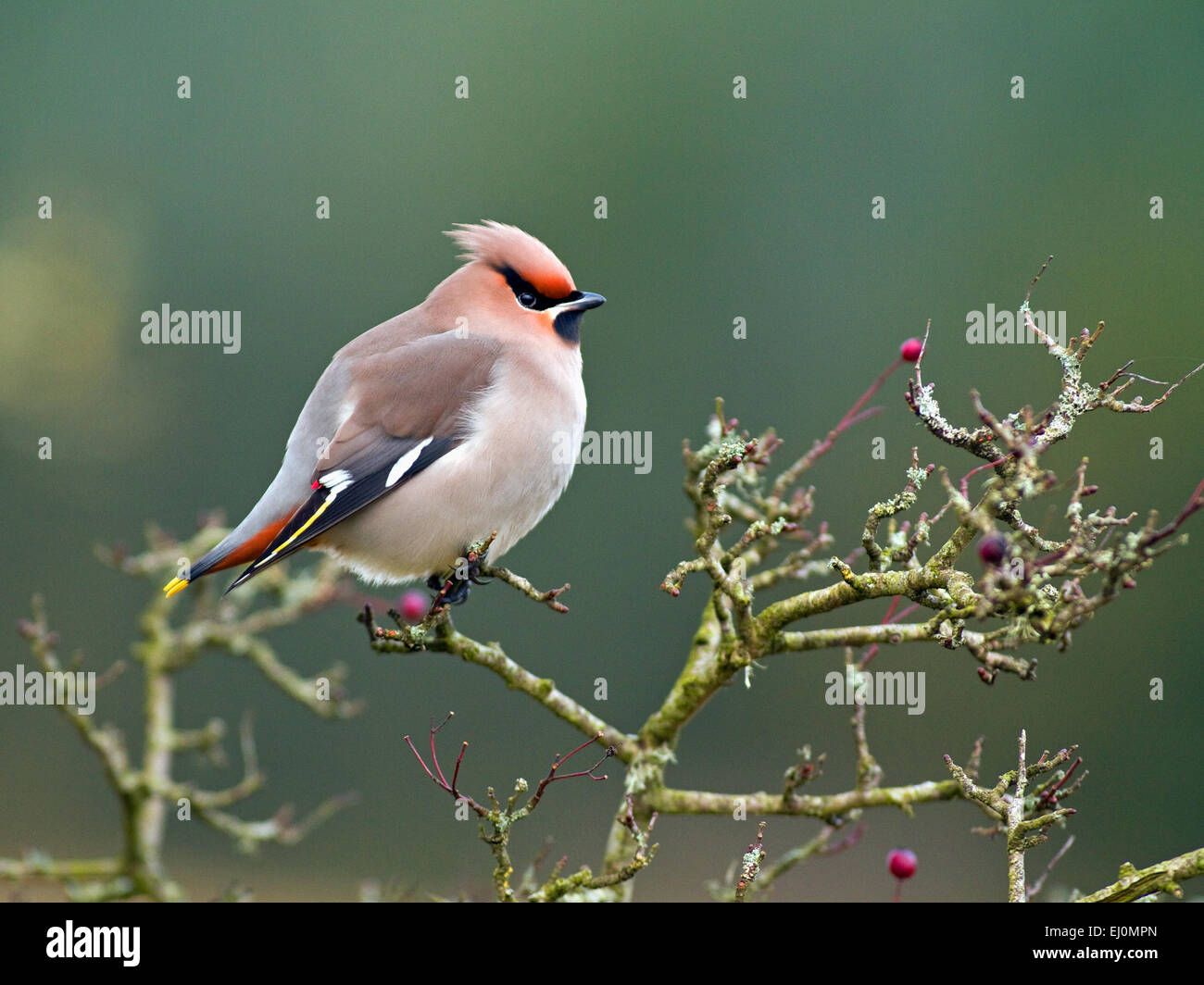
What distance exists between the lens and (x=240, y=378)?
11.8m

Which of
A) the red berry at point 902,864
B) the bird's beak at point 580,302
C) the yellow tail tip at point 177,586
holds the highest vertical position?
the bird's beak at point 580,302

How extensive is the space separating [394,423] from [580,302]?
73cm

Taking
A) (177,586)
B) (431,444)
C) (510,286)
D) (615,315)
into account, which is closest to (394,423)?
(431,444)

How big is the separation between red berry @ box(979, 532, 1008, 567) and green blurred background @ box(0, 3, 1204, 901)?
6955 mm

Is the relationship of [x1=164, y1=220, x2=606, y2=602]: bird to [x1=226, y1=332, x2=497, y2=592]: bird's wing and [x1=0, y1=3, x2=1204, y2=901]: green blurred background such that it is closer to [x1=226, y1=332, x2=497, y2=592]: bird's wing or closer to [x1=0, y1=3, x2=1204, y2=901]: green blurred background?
[x1=226, y1=332, x2=497, y2=592]: bird's wing

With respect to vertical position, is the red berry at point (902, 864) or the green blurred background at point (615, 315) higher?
the green blurred background at point (615, 315)

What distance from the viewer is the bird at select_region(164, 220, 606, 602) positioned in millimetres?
3885

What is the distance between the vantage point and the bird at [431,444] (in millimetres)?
3885

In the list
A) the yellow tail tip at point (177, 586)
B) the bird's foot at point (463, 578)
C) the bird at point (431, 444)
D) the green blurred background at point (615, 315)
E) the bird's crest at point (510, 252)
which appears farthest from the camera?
the green blurred background at point (615, 315)

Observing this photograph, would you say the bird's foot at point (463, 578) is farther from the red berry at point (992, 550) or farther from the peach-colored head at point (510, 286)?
the red berry at point (992, 550)

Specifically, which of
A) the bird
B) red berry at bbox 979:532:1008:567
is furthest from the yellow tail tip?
red berry at bbox 979:532:1008:567

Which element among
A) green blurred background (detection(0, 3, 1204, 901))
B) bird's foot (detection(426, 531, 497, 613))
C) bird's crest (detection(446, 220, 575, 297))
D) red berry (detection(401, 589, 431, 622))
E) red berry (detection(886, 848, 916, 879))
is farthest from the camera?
green blurred background (detection(0, 3, 1204, 901))

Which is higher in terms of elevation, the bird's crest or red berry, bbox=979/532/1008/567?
the bird's crest

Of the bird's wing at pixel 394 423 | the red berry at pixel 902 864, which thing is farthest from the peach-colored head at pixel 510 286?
the red berry at pixel 902 864
